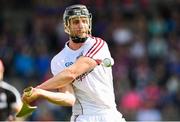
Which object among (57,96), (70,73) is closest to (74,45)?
(70,73)

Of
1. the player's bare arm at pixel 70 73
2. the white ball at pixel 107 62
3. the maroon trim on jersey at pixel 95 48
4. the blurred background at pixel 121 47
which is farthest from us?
the blurred background at pixel 121 47

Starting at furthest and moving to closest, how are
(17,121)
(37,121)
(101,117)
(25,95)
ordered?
1. (37,121)
2. (17,121)
3. (101,117)
4. (25,95)

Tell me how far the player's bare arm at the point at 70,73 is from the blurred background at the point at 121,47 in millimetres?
6804

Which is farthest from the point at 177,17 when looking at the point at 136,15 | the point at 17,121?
the point at 17,121

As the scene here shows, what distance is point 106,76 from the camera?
7730 millimetres

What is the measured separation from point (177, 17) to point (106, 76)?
31.7 ft

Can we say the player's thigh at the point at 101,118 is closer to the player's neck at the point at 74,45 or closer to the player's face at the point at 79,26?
the player's neck at the point at 74,45

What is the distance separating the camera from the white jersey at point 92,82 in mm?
7664

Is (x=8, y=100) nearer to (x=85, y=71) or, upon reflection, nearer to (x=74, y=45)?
(x=74, y=45)

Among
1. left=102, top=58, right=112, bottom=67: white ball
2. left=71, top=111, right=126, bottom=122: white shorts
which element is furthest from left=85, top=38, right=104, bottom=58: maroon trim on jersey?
left=71, top=111, right=126, bottom=122: white shorts

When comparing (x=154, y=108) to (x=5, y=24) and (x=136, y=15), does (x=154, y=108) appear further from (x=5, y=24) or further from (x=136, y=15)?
(x=5, y=24)

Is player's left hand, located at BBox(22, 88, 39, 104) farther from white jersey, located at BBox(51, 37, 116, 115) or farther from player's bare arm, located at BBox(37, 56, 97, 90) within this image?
white jersey, located at BBox(51, 37, 116, 115)

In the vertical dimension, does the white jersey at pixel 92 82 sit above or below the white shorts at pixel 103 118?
above

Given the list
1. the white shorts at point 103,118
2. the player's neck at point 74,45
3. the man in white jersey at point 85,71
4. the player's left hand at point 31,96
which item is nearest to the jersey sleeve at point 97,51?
the man in white jersey at point 85,71
